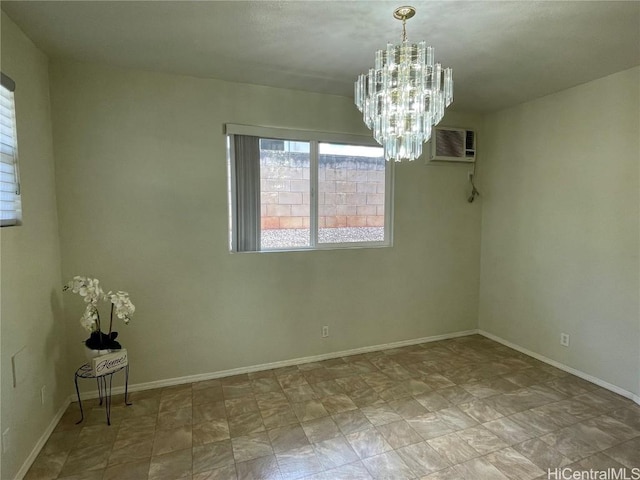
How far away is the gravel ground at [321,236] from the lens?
3104mm

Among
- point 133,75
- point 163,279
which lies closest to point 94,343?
point 163,279

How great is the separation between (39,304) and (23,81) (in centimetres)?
136

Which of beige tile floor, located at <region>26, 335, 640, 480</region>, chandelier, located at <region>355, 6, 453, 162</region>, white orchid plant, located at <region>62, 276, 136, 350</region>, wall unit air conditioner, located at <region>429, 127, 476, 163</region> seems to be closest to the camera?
chandelier, located at <region>355, 6, 453, 162</region>

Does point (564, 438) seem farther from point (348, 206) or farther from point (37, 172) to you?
point (37, 172)

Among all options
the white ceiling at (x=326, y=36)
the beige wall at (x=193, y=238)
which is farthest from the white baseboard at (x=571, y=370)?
the white ceiling at (x=326, y=36)

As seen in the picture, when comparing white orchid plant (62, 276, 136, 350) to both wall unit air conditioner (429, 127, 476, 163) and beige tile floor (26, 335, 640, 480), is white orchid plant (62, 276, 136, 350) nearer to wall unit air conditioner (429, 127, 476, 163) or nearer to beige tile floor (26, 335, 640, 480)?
beige tile floor (26, 335, 640, 480)

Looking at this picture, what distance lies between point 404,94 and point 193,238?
78.5 inches

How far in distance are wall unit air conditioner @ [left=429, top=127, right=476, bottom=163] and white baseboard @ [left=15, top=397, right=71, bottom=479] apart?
3835 mm

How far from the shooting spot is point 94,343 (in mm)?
2318

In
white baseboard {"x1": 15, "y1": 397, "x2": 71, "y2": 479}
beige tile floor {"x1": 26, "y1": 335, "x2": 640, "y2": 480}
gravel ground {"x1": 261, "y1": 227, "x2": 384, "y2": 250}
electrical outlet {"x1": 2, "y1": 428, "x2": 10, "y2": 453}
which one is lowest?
Answer: beige tile floor {"x1": 26, "y1": 335, "x2": 640, "y2": 480}

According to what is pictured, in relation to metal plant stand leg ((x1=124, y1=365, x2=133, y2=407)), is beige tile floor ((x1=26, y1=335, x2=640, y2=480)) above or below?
below

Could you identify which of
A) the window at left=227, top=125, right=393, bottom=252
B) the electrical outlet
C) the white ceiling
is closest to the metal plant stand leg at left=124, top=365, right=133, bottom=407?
the electrical outlet

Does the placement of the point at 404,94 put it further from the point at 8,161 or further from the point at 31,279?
the point at 31,279

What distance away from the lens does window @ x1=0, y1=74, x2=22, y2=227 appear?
1.77 metres
